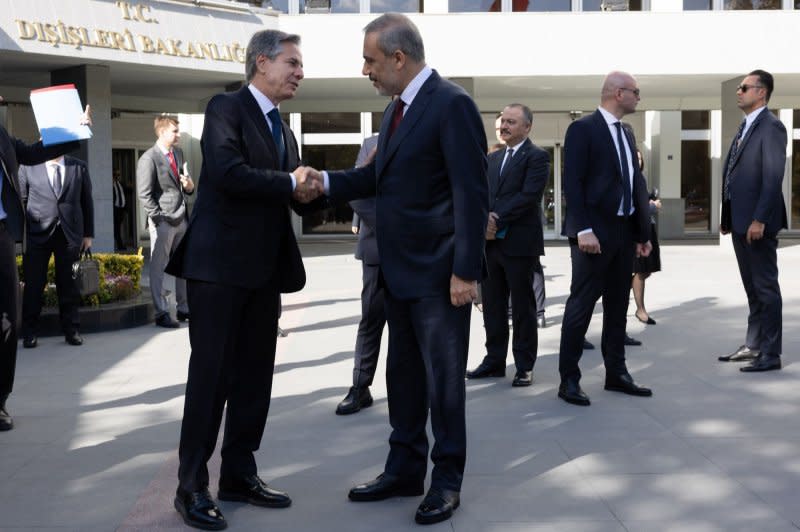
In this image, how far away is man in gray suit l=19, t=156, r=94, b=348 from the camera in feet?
28.2

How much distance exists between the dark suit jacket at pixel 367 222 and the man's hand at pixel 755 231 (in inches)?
115

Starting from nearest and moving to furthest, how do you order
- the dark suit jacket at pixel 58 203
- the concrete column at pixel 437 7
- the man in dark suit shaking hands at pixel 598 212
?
1. the man in dark suit shaking hands at pixel 598 212
2. the dark suit jacket at pixel 58 203
3. the concrete column at pixel 437 7

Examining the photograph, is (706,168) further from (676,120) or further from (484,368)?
(484,368)

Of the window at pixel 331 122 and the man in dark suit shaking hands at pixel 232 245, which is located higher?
the window at pixel 331 122

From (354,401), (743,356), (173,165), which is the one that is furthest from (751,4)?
(354,401)

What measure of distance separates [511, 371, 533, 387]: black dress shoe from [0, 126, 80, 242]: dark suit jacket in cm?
330

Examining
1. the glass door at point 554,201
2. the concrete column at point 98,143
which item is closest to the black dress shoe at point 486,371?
the concrete column at point 98,143

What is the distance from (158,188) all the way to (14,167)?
416 cm

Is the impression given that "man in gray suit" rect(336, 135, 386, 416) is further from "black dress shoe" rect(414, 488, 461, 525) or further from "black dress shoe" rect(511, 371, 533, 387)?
"black dress shoe" rect(414, 488, 461, 525)

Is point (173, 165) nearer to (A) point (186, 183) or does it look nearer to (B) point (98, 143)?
(A) point (186, 183)

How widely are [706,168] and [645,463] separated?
2443cm

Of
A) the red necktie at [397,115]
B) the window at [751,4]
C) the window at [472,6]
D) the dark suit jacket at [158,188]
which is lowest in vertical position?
the dark suit jacket at [158,188]

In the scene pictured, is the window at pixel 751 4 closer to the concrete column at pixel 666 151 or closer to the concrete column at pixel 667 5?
the concrete column at pixel 667 5

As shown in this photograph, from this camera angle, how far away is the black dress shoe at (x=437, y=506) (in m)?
3.90
